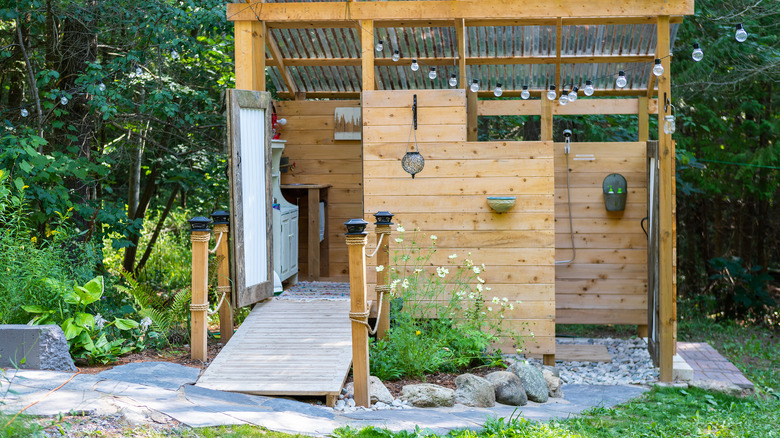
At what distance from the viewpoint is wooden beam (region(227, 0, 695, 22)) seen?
7.06 metres

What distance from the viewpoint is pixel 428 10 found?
7180 millimetres

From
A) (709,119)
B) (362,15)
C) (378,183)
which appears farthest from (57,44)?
(709,119)

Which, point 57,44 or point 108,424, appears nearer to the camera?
point 108,424

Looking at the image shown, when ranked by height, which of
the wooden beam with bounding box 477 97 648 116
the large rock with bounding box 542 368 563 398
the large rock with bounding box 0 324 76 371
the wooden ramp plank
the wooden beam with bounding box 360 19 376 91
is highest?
the wooden beam with bounding box 360 19 376 91

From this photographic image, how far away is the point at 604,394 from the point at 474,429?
2.14m

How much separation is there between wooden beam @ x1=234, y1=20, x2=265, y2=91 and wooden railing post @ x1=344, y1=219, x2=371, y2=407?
2780 millimetres

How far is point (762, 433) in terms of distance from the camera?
496 centimetres

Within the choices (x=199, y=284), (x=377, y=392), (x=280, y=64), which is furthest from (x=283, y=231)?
(x=377, y=392)

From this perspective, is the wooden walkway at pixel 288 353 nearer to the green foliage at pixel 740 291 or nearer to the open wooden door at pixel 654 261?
the open wooden door at pixel 654 261

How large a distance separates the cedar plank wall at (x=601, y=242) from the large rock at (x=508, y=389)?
332cm

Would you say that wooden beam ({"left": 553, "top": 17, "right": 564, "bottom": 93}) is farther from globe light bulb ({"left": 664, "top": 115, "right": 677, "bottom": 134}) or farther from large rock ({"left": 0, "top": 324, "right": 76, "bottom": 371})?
large rock ({"left": 0, "top": 324, "right": 76, "bottom": 371})

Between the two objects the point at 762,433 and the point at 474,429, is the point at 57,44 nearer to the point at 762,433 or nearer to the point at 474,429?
the point at 474,429

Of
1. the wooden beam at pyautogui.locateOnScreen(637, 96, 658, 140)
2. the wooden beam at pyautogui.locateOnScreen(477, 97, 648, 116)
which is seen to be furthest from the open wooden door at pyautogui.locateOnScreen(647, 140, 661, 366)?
the wooden beam at pyautogui.locateOnScreen(477, 97, 648, 116)

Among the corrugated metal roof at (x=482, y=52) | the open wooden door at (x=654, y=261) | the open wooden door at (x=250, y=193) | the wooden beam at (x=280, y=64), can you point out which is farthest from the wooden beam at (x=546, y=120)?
the wooden beam at (x=280, y=64)
